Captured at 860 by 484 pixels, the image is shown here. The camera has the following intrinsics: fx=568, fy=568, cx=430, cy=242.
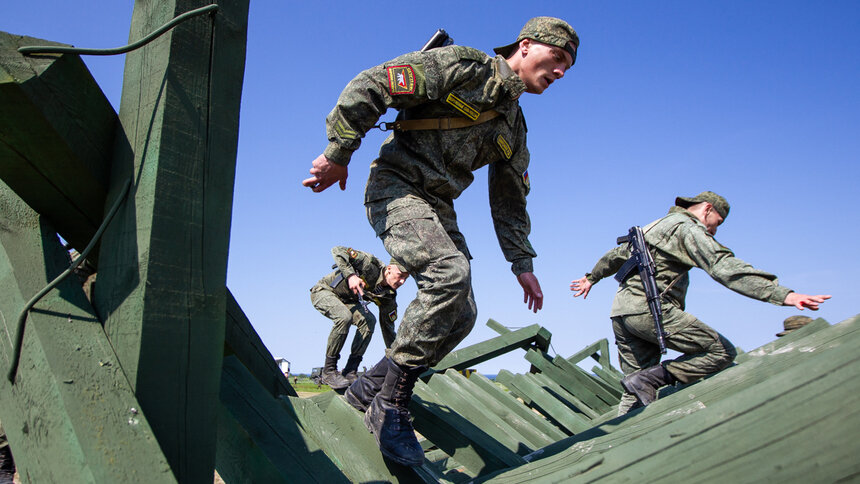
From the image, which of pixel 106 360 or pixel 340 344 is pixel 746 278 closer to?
pixel 106 360

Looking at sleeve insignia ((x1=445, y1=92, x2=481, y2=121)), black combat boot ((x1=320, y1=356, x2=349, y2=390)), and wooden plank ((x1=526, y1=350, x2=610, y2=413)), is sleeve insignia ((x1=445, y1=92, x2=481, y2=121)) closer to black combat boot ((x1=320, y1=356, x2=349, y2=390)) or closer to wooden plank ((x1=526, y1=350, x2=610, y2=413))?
wooden plank ((x1=526, y1=350, x2=610, y2=413))

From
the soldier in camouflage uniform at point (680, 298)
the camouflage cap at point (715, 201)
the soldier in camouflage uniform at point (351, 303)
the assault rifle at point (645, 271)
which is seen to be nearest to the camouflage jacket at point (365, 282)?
the soldier in camouflage uniform at point (351, 303)

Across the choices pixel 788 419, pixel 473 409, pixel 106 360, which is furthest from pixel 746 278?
pixel 106 360

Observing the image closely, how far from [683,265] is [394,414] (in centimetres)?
392

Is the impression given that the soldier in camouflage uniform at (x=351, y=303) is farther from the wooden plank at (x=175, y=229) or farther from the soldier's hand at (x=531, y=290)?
the wooden plank at (x=175, y=229)

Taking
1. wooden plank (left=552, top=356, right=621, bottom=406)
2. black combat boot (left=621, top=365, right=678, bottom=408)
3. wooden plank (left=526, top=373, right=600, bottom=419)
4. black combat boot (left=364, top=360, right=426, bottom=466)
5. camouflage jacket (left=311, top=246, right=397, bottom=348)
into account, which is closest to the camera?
black combat boot (left=364, top=360, right=426, bottom=466)

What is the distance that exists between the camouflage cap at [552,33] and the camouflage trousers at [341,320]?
593 centimetres

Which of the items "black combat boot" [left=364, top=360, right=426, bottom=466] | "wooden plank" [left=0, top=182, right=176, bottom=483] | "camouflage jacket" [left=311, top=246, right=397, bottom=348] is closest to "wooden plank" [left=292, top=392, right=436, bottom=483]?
"black combat boot" [left=364, top=360, right=426, bottom=466]

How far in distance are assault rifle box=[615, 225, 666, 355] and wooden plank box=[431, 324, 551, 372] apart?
1890mm

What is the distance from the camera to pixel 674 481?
0.85m

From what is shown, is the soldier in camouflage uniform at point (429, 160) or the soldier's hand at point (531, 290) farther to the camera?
the soldier's hand at point (531, 290)

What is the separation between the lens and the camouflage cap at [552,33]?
2.81 m

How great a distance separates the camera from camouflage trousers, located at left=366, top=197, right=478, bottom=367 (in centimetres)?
233

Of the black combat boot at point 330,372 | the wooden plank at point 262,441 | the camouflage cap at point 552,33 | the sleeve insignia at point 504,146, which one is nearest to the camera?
the wooden plank at point 262,441
